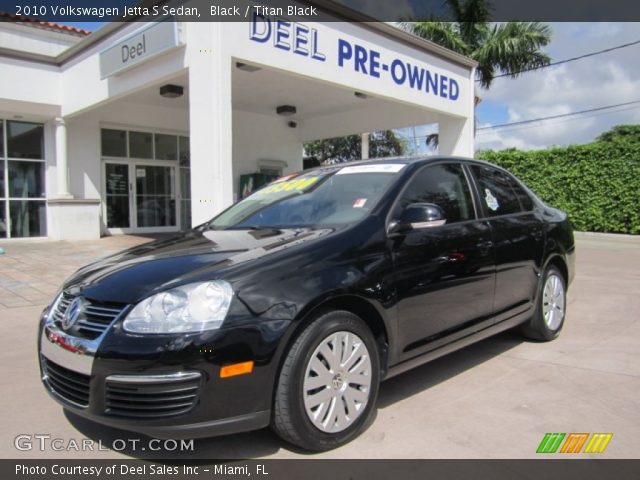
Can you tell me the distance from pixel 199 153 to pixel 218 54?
1481 mm

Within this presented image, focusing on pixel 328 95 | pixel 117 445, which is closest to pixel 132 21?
pixel 328 95

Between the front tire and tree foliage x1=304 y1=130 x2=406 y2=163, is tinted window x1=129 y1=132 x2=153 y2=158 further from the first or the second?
tree foliage x1=304 y1=130 x2=406 y2=163

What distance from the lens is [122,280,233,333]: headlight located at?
8.11 feet

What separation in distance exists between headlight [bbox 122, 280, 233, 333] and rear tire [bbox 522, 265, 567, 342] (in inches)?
128

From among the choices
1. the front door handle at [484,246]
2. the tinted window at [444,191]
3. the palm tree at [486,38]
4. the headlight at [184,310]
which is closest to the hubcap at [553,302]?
the front door handle at [484,246]

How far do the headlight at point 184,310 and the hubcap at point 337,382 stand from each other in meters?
0.58

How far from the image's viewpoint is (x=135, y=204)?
1434 centimetres

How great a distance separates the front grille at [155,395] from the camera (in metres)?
2.42

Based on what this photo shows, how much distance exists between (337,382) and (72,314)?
1.48 meters

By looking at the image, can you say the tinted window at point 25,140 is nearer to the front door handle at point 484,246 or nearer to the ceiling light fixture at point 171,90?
the ceiling light fixture at point 171,90

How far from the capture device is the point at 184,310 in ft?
8.23

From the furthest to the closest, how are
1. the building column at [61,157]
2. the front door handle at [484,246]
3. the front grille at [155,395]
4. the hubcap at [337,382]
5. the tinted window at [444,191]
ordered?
the building column at [61,157], the front door handle at [484,246], the tinted window at [444,191], the hubcap at [337,382], the front grille at [155,395]

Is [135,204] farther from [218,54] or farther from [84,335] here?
[84,335]

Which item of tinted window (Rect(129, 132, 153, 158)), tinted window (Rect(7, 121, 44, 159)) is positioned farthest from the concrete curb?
tinted window (Rect(7, 121, 44, 159))
